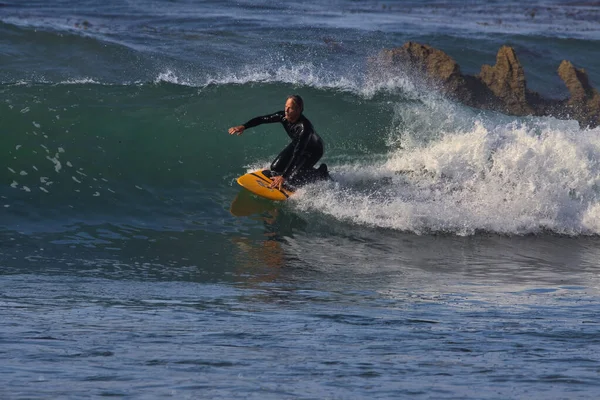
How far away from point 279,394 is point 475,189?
7.81 metres

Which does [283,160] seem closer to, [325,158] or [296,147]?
[296,147]

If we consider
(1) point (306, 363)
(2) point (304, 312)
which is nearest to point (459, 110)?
(2) point (304, 312)

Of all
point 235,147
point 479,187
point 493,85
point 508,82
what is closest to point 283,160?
point 235,147

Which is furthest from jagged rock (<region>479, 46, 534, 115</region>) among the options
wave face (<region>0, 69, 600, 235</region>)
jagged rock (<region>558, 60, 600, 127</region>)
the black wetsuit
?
the black wetsuit

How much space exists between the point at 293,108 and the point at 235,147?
111 inches

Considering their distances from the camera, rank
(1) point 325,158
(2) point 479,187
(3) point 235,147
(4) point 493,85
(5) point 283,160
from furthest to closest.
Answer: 1. (4) point 493,85
2. (3) point 235,147
3. (1) point 325,158
4. (2) point 479,187
5. (5) point 283,160

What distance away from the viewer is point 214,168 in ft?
42.2

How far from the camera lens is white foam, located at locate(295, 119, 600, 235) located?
11.1m

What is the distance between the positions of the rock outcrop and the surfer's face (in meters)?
6.53

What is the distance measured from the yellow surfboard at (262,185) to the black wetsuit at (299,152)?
6.3 inches

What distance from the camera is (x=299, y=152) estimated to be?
1107 cm

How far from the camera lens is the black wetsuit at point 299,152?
1105cm

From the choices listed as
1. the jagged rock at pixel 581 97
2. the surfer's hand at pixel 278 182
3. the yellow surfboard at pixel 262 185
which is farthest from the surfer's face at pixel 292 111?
the jagged rock at pixel 581 97

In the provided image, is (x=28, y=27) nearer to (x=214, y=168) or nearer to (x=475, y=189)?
(x=214, y=168)
